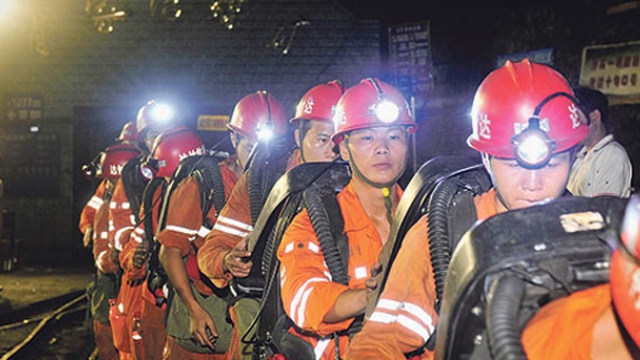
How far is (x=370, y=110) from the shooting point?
3.88 metres

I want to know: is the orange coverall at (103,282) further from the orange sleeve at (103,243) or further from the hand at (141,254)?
the hand at (141,254)

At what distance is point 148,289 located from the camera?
7.00 meters

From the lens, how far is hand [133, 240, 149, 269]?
7176 millimetres

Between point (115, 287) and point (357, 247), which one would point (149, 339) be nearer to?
point (115, 287)

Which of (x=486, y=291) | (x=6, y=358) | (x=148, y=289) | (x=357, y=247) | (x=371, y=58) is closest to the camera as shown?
(x=486, y=291)

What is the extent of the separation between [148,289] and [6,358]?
3.74m

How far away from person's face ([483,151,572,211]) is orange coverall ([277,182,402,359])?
34.2 inches

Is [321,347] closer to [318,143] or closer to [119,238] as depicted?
[318,143]

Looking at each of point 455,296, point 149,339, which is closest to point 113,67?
point 149,339

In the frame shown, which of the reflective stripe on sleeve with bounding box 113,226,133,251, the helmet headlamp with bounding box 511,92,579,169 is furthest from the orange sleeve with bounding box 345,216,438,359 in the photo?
the reflective stripe on sleeve with bounding box 113,226,133,251

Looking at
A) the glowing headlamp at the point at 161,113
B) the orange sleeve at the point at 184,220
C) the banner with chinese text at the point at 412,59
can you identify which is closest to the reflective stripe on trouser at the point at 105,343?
the glowing headlamp at the point at 161,113

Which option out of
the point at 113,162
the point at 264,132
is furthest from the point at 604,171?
the point at 113,162

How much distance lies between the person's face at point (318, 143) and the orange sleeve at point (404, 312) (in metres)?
2.34

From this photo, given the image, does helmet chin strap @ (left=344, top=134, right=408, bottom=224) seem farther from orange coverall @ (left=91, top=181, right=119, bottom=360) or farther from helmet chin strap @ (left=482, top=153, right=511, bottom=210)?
orange coverall @ (left=91, top=181, right=119, bottom=360)
